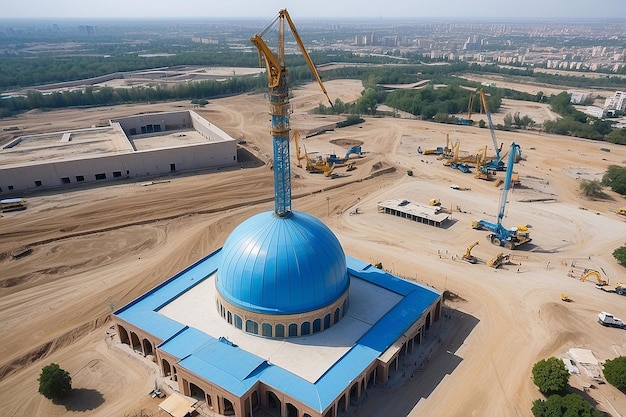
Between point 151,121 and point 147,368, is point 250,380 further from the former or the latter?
point 151,121

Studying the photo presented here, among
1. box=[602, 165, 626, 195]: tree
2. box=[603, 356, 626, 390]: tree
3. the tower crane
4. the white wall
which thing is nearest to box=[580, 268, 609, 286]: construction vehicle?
box=[603, 356, 626, 390]: tree

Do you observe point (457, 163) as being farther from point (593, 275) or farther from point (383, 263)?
point (383, 263)

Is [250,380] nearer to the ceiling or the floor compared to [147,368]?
nearer to the ceiling

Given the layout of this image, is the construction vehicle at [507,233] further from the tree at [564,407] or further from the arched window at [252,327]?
the arched window at [252,327]

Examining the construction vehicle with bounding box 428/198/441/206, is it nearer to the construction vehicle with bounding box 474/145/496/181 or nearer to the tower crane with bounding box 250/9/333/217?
the construction vehicle with bounding box 474/145/496/181

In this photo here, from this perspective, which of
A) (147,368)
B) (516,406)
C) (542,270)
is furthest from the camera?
(542,270)

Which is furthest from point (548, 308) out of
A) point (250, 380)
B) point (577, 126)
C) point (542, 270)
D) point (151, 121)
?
point (151, 121)
